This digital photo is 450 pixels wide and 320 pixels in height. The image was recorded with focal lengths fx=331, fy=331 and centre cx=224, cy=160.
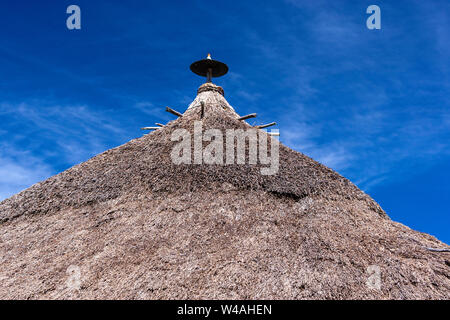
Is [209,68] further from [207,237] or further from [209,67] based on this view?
[207,237]

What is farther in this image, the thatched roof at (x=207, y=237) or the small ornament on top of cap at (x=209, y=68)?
the small ornament on top of cap at (x=209, y=68)

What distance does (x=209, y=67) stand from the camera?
65.7 ft

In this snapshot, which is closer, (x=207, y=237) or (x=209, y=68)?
(x=207, y=237)

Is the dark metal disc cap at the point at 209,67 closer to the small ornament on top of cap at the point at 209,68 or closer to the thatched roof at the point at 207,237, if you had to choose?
the small ornament on top of cap at the point at 209,68

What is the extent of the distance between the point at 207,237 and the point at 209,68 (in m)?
14.2

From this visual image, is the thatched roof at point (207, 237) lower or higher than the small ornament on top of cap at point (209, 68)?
lower

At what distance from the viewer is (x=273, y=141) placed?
11602 mm

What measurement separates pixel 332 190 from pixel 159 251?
5.41 meters

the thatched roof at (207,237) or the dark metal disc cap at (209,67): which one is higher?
the dark metal disc cap at (209,67)

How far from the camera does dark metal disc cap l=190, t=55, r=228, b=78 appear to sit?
1981cm

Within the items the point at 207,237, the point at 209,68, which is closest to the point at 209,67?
the point at 209,68

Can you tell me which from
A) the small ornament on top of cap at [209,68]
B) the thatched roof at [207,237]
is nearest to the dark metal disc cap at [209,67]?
the small ornament on top of cap at [209,68]

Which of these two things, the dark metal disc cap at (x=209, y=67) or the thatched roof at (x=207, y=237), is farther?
the dark metal disc cap at (x=209, y=67)

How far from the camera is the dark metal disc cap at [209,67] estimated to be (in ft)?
65.0
